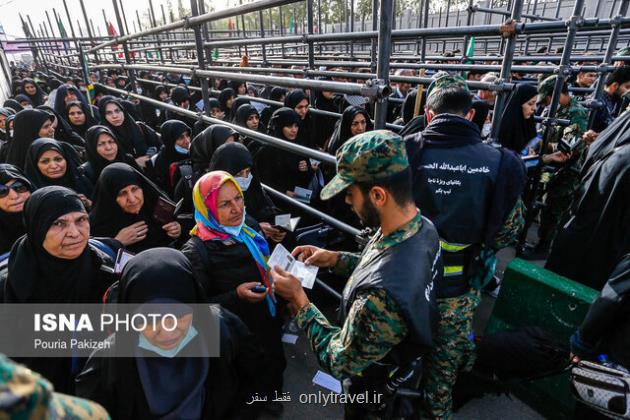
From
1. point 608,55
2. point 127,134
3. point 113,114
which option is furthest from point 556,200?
point 113,114

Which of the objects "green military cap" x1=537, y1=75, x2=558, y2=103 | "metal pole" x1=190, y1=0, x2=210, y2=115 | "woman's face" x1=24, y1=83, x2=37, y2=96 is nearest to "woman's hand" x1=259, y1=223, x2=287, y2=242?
"metal pole" x1=190, y1=0, x2=210, y2=115

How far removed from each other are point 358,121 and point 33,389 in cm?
357

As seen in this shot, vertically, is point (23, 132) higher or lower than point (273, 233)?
higher

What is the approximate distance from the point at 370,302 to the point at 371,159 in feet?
1.63

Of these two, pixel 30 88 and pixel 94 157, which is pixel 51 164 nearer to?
pixel 94 157

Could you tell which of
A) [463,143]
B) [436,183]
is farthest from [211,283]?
[463,143]

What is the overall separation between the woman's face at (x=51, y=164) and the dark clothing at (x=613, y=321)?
12.8 feet

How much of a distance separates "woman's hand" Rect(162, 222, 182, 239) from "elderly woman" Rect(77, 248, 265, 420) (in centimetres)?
117

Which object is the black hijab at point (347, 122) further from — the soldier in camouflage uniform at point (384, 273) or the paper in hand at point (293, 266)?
the soldier in camouflage uniform at point (384, 273)

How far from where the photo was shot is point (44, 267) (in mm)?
1898

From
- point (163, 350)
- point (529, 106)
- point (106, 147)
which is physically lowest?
point (163, 350)

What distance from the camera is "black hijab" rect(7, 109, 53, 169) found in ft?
12.4

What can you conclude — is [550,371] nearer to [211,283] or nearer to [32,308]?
[211,283]

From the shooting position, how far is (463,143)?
184 cm
